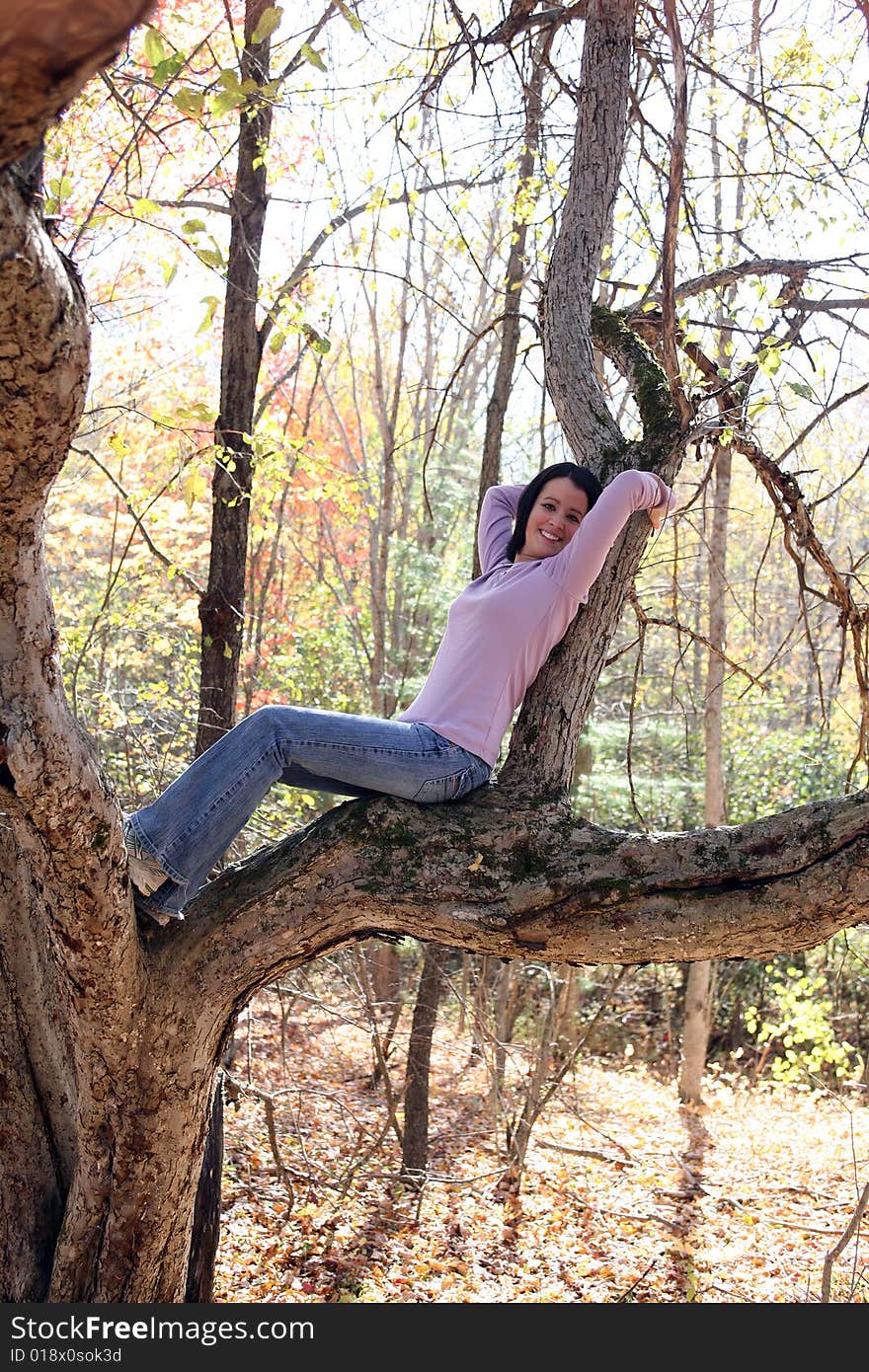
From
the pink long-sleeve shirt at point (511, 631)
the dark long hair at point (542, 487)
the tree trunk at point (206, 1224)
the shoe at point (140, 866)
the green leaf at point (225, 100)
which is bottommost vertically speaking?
the tree trunk at point (206, 1224)

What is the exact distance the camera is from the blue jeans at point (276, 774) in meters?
2.67

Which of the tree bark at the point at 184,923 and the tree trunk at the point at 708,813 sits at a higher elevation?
the tree trunk at the point at 708,813

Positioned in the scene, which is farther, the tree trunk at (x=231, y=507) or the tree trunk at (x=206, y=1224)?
the tree trunk at (x=231, y=507)

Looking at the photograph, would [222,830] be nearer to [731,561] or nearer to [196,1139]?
[196,1139]

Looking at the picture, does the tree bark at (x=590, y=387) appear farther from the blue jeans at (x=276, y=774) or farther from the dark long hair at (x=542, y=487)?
the blue jeans at (x=276, y=774)

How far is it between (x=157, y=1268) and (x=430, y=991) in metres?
3.74

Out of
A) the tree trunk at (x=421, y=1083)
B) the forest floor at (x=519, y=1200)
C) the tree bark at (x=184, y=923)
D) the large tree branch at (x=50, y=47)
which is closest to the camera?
the large tree branch at (x=50, y=47)

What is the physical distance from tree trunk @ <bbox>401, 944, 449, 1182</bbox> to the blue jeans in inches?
152

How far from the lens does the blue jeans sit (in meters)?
2.67

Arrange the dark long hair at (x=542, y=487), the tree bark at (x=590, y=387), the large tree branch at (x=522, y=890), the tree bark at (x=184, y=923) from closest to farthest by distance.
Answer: the tree bark at (x=184, y=923) < the large tree branch at (x=522, y=890) < the tree bark at (x=590, y=387) < the dark long hair at (x=542, y=487)

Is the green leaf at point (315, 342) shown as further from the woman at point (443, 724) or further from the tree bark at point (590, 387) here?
→ the woman at point (443, 724)

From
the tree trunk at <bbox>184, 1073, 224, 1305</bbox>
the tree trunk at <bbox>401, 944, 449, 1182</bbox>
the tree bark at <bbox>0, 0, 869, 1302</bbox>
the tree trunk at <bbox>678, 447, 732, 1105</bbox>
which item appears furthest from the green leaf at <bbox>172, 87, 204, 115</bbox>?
the tree trunk at <bbox>678, 447, 732, 1105</bbox>

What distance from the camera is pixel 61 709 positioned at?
7.72 feet

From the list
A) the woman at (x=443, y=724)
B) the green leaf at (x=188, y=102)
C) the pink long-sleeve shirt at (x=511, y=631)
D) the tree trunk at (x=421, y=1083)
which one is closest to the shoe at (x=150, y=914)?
the woman at (x=443, y=724)
